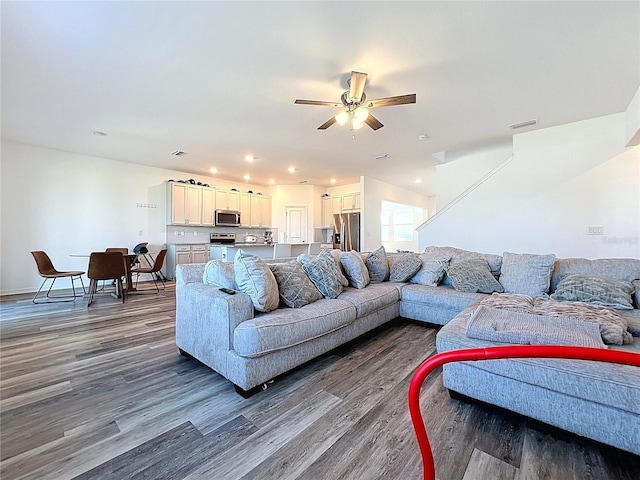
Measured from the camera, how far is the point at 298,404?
1720mm

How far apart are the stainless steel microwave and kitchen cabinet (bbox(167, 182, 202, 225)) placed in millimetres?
452

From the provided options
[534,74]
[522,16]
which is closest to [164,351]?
[522,16]

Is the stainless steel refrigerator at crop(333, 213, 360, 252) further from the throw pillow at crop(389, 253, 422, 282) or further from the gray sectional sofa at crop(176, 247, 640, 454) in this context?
the gray sectional sofa at crop(176, 247, 640, 454)

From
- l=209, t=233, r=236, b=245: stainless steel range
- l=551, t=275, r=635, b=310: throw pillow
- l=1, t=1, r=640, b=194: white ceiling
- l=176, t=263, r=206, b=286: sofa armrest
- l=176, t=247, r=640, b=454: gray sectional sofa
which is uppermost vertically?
l=1, t=1, r=640, b=194: white ceiling

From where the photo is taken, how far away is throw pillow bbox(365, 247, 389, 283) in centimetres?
349

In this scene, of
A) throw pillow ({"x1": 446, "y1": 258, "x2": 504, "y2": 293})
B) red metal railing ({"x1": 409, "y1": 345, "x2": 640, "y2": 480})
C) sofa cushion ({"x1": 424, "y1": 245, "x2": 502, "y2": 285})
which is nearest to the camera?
red metal railing ({"x1": 409, "y1": 345, "x2": 640, "y2": 480})

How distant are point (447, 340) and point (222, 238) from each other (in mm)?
6787

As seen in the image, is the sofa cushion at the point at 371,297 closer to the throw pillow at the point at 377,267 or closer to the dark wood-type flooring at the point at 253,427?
the throw pillow at the point at 377,267

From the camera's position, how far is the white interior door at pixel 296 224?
8422 millimetres

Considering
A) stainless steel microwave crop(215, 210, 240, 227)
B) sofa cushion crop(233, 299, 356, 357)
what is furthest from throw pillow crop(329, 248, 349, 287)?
stainless steel microwave crop(215, 210, 240, 227)

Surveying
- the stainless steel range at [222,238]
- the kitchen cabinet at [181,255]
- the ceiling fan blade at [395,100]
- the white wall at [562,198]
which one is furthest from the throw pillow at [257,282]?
the stainless steel range at [222,238]

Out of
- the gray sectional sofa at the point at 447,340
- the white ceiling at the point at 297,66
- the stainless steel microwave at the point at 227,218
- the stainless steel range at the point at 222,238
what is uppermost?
the white ceiling at the point at 297,66

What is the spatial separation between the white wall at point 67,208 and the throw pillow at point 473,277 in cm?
614

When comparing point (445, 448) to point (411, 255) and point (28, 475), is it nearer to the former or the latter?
point (28, 475)
